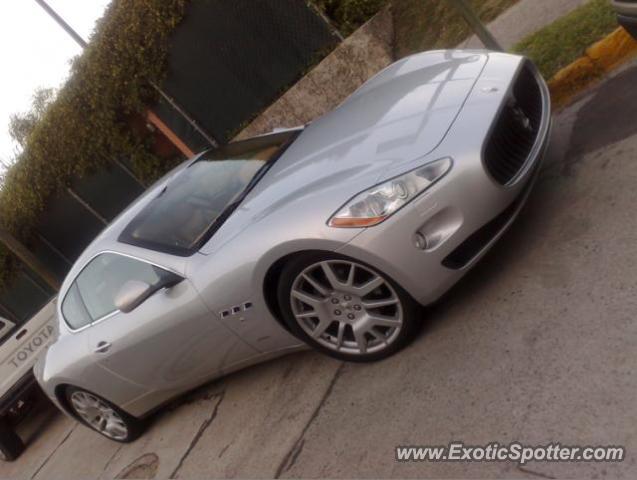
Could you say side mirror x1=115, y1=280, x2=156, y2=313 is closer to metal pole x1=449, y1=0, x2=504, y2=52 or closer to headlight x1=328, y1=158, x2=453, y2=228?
headlight x1=328, y1=158, x2=453, y2=228

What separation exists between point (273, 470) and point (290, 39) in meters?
6.99

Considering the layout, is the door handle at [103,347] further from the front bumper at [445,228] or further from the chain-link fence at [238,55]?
the chain-link fence at [238,55]

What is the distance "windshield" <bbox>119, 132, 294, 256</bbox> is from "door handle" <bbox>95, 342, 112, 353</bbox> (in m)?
0.72

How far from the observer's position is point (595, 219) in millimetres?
3934

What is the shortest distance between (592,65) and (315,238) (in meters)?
3.15

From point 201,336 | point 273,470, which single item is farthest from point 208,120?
point 273,470

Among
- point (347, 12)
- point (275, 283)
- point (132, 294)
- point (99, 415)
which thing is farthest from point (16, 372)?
point (347, 12)

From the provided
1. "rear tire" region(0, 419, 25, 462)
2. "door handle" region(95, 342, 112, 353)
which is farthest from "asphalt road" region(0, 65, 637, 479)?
"rear tire" region(0, 419, 25, 462)

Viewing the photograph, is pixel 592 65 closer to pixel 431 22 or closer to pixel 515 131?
pixel 515 131

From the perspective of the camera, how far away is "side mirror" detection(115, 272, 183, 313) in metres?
4.28

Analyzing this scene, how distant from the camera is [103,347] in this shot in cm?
483

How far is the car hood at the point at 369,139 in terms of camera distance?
12.2 ft

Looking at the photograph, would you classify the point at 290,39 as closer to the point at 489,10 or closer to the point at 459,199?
the point at 489,10

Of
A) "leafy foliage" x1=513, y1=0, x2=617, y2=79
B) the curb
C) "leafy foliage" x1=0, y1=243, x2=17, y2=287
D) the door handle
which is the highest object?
"leafy foliage" x1=0, y1=243, x2=17, y2=287
